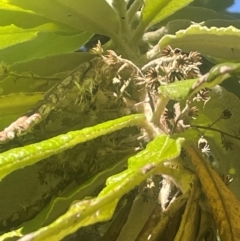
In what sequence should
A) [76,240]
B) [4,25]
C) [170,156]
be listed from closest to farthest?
1. [170,156]
2. [76,240]
3. [4,25]

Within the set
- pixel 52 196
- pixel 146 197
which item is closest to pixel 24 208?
pixel 52 196

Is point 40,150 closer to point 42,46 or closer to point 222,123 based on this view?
point 222,123

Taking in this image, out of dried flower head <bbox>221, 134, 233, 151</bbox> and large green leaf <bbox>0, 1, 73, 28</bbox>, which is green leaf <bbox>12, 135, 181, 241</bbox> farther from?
large green leaf <bbox>0, 1, 73, 28</bbox>

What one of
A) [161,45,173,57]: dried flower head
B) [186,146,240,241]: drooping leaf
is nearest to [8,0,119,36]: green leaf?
[161,45,173,57]: dried flower head

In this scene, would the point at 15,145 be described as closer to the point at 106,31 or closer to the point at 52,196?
the point at 52,196

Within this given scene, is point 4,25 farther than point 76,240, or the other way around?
point 4,25

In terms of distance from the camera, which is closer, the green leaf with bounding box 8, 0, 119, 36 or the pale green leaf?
the green leaf with bounding box 8, 0, 119, 36
